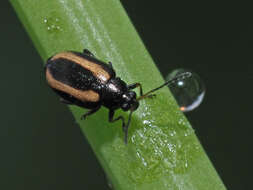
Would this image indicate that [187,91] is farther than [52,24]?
Yes

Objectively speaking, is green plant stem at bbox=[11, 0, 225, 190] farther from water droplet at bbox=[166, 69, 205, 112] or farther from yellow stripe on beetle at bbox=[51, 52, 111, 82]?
water droplet at bbox=[166, 69, 205, 112]

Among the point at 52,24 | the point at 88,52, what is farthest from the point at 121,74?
the point at 52,24

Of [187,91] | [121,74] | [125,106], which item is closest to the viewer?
[121,74]

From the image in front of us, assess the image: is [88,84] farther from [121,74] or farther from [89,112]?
[121,74]

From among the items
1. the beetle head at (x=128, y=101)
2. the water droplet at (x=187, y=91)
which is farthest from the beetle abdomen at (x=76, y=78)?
the water droplet at (x=187, y=91)

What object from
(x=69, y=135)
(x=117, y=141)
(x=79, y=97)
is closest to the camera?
(x=117, y=141)

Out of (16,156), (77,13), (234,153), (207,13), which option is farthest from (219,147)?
(77,13)

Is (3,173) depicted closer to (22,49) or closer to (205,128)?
(22,49)
